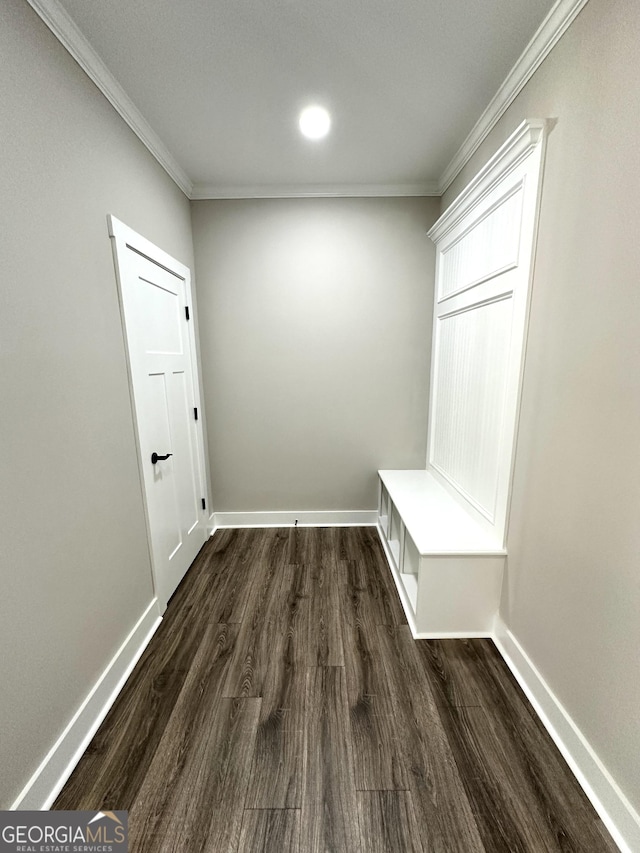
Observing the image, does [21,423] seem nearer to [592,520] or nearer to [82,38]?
[82,38]

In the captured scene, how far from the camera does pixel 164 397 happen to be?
86.1 inches

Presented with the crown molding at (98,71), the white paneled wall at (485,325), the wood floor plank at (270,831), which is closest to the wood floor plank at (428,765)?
the wood floor plank at (270,831)

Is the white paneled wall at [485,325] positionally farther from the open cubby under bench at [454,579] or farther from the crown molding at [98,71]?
the crown molding at [98,71]

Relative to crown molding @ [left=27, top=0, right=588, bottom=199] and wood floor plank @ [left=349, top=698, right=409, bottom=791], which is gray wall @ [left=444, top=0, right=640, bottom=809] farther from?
wood floor plank @ [left=349, top=698, right=409, bottom=791]

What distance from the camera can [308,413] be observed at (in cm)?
297

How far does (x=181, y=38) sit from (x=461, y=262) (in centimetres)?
174

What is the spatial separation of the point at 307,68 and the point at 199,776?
2802 millimetres

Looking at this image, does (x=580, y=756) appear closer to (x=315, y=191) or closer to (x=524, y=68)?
(x=524, y=68)

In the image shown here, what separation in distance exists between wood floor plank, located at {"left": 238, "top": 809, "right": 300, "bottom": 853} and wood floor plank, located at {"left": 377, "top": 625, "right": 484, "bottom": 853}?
393mm

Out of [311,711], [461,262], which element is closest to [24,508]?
[311,711]

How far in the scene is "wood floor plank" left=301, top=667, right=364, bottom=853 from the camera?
1079mm

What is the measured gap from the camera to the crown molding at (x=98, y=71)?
1.22 meters

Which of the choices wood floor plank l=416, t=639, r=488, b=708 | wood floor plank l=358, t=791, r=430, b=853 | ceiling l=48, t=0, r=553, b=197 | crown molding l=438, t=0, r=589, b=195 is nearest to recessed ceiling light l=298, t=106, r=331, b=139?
ceiling l=48, t=0, r=553, b=197

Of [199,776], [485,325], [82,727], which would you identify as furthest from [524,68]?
[82,727]
